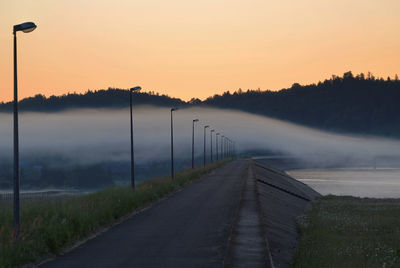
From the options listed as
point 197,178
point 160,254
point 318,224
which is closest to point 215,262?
point 160,254

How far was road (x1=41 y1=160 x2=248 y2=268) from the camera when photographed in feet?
63.0

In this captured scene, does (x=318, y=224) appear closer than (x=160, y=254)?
No

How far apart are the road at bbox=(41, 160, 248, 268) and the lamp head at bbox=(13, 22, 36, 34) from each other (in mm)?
7203

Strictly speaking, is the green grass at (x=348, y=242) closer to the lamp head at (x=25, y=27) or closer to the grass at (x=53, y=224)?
the grass at (x=53, y=224)

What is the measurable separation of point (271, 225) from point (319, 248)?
5.23m

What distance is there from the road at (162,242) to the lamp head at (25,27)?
720 centimetres

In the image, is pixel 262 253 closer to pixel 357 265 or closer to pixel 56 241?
pixel 357 265

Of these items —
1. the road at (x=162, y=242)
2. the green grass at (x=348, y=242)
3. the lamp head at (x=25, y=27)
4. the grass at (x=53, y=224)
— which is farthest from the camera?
the lamp head at (x=25, y=27)

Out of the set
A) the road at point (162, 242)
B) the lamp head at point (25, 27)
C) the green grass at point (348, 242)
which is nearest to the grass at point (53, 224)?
the road at point (162, 242)

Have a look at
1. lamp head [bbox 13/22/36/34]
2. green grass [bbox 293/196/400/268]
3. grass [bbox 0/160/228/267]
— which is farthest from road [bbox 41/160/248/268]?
lamp head [bbox 13/22/36/34]

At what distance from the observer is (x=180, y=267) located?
59.1 feet

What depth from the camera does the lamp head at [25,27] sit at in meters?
22.5

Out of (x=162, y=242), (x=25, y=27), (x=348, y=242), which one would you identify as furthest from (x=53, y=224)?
(x=348, y=242)

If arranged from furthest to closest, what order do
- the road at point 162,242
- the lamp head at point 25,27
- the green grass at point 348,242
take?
the lamp head at point 25,27 < the green grass at point 348,242 < the road at point 162,242
